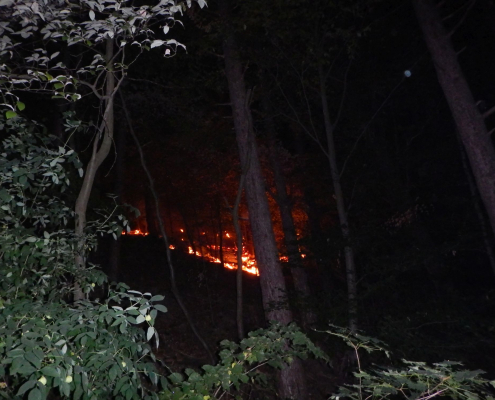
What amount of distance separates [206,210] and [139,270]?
212 inches

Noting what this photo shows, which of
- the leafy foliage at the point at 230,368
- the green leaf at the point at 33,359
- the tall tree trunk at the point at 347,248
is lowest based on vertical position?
the leafy foliage at the point at 230,368

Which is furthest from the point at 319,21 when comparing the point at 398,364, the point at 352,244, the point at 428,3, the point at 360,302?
the point at 398,364

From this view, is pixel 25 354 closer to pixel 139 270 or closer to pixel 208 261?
Result: pixel 139 270

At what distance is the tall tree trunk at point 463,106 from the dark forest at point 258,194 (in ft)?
0.10

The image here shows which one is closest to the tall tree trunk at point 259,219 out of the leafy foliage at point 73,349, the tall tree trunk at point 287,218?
the tall tree trunk at point 287,218

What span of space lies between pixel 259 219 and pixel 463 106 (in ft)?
14.3

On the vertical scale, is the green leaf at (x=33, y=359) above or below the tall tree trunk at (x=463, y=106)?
below

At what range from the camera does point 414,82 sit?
45.8 ft

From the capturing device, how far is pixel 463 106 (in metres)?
7.17

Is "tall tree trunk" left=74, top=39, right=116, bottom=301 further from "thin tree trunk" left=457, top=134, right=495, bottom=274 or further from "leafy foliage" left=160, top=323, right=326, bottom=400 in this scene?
"thin tree trunk" left=457, top=134, right=495, bottom=274

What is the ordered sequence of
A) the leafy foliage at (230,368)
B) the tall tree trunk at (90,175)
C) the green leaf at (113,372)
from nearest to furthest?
the green leaf at (113,372), the leafy foliage at (230,368), the tall tree trunk at (90,175)

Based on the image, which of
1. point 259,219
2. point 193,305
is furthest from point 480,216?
point 193,305

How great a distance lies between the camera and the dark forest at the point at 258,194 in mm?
2693

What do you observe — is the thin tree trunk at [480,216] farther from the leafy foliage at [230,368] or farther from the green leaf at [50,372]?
the green leaf at [50,372]
